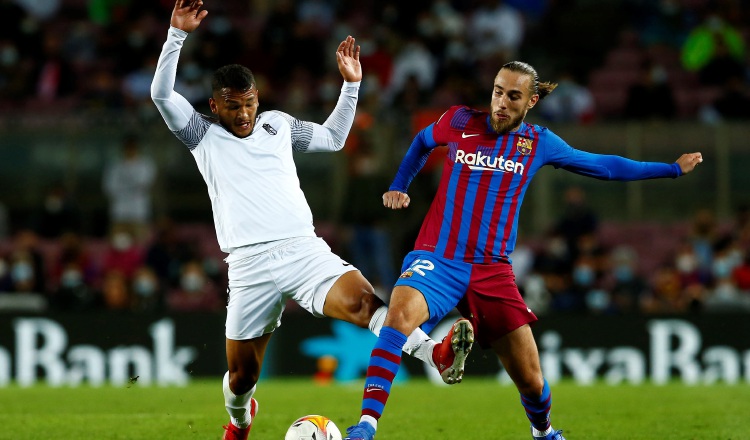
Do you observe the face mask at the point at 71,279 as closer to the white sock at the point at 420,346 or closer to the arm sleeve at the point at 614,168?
the white sock at the point at 420,346

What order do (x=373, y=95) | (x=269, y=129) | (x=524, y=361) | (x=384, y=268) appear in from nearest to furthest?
(x=524, y=361), (x=269, y=129), (x=384, y=268), (x=373, y=95)

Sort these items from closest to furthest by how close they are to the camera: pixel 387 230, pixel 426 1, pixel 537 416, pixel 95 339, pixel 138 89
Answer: pixel 537 416 → pixel 95 339 → pixel 387 230 → pixel 138 89 → pixel 426 1

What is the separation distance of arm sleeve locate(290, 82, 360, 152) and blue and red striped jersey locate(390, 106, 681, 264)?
2.59 feet

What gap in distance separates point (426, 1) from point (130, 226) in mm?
5924

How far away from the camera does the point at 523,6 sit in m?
19.2

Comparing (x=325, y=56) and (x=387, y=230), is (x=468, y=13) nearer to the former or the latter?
(x=325, y=56)

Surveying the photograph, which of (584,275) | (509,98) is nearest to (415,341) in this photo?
(509,98)

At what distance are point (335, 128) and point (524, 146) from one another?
51.5 inches

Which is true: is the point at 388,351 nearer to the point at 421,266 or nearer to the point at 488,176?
the point at 421,266

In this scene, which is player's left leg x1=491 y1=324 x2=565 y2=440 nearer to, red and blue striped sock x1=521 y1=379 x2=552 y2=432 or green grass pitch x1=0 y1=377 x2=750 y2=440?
red and blue striped sock x1=521 y1=379 x2=552 y2=432

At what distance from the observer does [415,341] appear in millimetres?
7051

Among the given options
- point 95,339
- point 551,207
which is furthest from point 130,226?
point 551,207

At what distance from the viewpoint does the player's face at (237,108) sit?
712 centimetres

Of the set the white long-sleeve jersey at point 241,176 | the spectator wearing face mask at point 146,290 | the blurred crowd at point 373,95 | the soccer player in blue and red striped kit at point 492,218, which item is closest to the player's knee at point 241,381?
the white long-sleeve jersey at point 241,176
